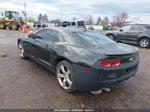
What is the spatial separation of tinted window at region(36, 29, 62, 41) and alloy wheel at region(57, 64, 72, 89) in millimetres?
798

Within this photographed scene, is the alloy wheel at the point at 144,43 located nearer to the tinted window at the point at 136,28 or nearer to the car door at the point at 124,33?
the tinted window at the point at 136,28

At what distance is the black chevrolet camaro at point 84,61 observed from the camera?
7.18ft

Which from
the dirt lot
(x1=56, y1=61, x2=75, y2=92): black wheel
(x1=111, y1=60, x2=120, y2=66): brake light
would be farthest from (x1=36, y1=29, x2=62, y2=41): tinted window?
(x1=111, y1=60, x2=120, y2=66): brake light

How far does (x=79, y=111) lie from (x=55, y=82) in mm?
1187

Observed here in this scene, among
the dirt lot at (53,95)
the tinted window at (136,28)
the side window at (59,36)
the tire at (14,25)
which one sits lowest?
the dirt lot at (53,95)

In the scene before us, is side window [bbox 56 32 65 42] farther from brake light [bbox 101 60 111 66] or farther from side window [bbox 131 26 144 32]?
side window [bbox 131 26 144 32]

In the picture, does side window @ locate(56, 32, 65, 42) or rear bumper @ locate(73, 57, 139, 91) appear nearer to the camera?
rear bumper @ locate(73, 57, 139, 91)

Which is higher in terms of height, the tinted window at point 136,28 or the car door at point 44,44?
the tinted window at point 136,28

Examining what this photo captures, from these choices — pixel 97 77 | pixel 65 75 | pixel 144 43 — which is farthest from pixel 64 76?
pixel 144 43

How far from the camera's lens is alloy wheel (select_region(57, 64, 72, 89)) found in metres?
2.69

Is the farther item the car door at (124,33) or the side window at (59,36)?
the car door at (124,33)

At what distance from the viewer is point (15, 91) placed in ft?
8.71

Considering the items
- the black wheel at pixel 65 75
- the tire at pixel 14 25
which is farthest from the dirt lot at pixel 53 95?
the tire at pixel 14 25

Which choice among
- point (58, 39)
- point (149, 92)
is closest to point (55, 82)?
point (58, 39)
